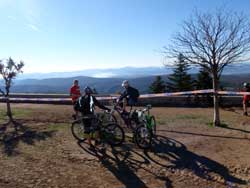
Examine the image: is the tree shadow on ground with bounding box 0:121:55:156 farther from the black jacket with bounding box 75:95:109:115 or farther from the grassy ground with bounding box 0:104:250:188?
the black jacket with bounding box 75:95:109:115

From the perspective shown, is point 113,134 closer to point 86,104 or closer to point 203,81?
point 86,104

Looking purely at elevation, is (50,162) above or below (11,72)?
below

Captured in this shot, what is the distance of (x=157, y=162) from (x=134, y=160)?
0.58 meters

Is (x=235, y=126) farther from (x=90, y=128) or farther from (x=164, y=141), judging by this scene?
(x=90, y=128)

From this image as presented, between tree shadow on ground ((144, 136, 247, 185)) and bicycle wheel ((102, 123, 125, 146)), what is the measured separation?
0.97m

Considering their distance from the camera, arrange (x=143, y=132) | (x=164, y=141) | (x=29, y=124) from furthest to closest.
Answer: (x=29, y=124)
(x=164, y=141)
(x=143, y=132)

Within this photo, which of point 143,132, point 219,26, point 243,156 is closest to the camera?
point 243,156

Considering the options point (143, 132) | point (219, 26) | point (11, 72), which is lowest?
point (143, 132)

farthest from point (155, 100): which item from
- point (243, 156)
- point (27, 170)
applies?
point (27, 170)

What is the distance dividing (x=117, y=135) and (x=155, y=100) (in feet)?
33.7

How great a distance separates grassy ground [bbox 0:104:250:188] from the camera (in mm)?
7699

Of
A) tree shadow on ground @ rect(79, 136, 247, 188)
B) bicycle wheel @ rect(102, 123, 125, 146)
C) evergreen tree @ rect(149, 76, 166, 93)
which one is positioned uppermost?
evergreen tree @ rect(149, 76, 166, 93)

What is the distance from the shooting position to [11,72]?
17.8 metres

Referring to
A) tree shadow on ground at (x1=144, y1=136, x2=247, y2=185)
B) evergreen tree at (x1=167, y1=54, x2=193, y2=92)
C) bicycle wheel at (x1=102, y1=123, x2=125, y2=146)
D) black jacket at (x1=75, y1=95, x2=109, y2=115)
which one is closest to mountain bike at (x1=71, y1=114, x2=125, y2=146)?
bicycle wheel at (x1=102, y1=123, x2=125, y2=146)
